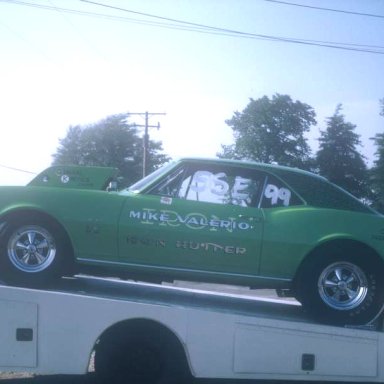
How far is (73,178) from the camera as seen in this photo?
5.39 m

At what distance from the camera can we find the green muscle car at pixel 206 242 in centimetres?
497

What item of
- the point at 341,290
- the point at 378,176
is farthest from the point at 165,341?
the point at 378,176

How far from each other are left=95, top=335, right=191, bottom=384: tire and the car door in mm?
720

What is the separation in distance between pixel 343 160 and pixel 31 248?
3427 cm

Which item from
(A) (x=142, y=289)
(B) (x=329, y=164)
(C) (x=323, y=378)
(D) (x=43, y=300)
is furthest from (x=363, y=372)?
(B) (x=329, y=164)

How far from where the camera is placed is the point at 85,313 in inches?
181

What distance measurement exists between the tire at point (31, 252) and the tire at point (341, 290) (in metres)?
2.30

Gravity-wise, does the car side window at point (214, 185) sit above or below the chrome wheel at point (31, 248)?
above

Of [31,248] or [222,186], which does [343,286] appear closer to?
[222,186]

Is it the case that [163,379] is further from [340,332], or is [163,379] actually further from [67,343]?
[340,332]

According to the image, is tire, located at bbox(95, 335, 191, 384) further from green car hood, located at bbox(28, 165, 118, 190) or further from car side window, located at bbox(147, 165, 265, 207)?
green car hood, located at bbox(28, 165, 118, 190)

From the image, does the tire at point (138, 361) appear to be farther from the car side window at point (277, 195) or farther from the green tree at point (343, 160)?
the green tree at point (343, 160)

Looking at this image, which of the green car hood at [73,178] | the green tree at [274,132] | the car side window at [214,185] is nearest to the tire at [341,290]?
the car side window at [214,185]

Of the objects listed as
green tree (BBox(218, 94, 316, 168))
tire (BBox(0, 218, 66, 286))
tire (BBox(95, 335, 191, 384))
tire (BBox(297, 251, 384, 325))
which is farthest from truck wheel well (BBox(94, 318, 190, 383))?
green tree (BBox(218, 94, 316, 168))
